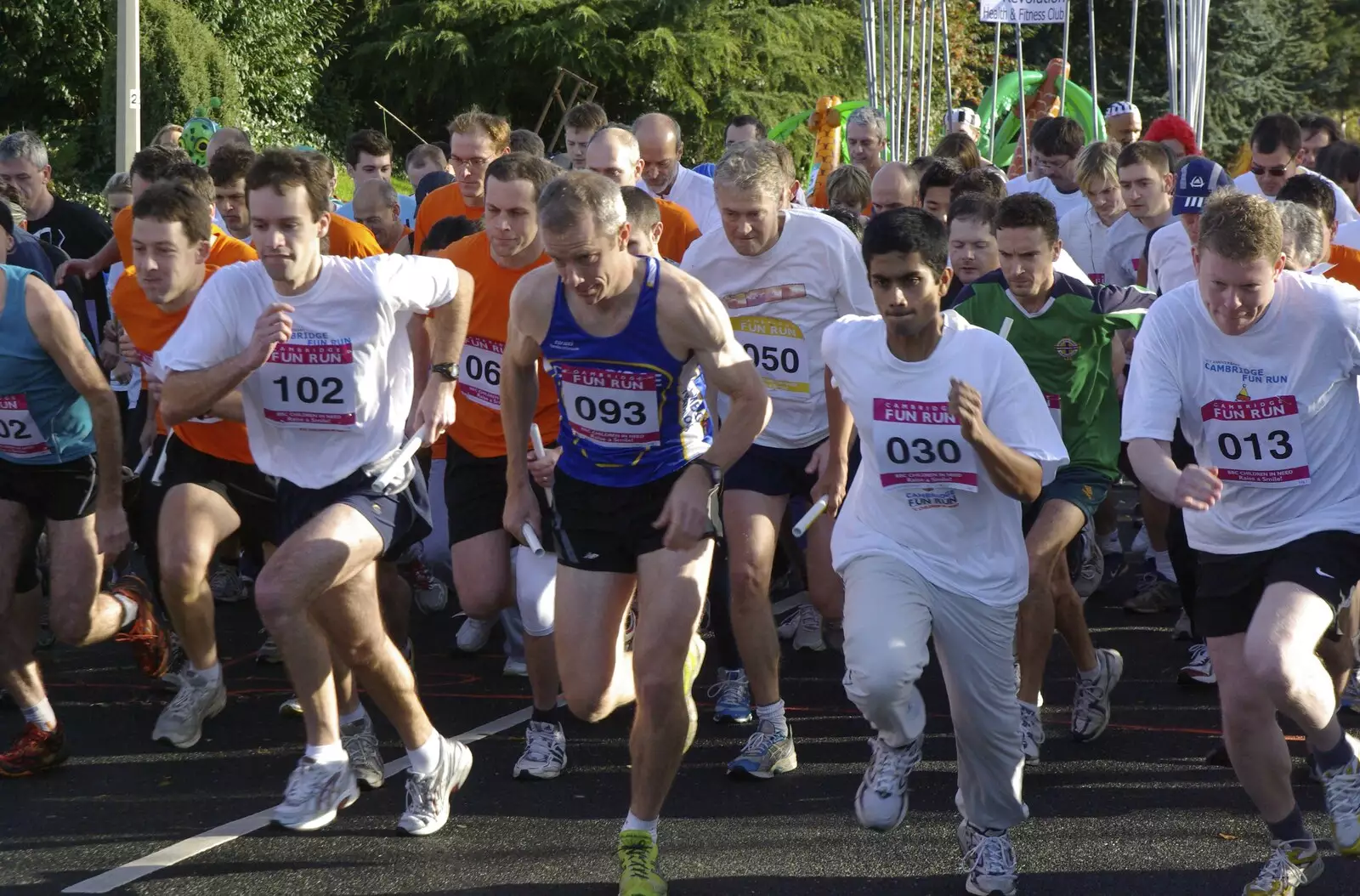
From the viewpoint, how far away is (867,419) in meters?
4.90

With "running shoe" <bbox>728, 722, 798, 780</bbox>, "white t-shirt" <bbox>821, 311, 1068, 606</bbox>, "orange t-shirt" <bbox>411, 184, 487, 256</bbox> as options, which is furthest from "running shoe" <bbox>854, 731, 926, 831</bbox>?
"orange t-shirt" <bbox>411, 184, 487, 256</bbox>

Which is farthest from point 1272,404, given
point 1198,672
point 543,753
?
point 543,753

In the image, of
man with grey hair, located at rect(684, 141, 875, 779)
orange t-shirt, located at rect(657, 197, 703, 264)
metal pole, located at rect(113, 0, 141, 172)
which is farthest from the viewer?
metal pole, located at rect(113, 0, 141, 172)

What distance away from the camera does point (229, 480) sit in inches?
246

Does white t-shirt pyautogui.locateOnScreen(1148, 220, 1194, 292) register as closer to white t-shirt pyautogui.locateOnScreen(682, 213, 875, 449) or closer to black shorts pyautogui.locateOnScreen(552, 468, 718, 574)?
white t-shirt pyautogui.locateOnScreen(682, 213, 875, 449)

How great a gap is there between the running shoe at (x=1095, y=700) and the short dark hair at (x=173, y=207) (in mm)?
3628

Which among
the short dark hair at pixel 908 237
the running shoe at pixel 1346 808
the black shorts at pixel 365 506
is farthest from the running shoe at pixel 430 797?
the running shoe at pixel 1346 808

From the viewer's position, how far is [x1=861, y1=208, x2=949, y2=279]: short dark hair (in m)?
4.78

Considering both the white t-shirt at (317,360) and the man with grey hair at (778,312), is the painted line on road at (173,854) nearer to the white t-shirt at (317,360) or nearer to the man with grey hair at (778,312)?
the white t-shirt at (317,360)

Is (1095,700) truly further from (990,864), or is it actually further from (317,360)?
(317,360)

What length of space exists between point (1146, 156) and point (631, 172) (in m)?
2.75

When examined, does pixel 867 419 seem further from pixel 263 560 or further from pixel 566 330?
pixel 263 560

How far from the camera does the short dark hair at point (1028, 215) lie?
6.19 meters

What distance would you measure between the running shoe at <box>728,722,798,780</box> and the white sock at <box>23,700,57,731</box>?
7.75 feet
